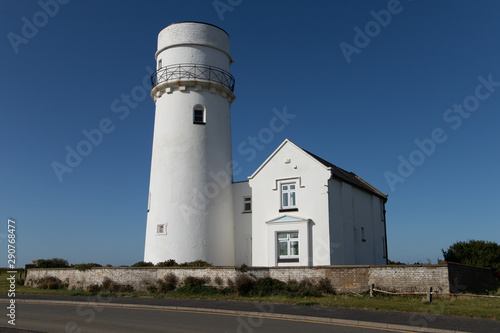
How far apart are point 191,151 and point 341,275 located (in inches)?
513

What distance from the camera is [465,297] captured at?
17078 millimetres

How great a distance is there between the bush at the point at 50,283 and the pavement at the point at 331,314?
19.8ft

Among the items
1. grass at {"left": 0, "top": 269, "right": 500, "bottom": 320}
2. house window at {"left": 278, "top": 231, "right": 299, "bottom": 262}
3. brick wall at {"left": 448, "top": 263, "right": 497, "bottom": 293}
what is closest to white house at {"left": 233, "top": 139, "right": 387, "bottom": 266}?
house window at {"left": 278, "top": 231, "right": 299, "bottom": 262}

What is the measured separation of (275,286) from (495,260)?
1806 cm

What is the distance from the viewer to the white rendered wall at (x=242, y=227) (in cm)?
2873

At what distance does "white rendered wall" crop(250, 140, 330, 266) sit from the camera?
81.5ft

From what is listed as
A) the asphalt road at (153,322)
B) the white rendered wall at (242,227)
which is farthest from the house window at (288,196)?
the asphalt road at (153,322)

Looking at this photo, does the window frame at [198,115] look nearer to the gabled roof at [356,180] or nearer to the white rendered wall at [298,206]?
the white rendered wall at [298,206]

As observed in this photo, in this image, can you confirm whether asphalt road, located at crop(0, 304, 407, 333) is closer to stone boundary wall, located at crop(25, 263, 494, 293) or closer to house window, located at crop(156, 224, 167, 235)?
stone boundary wall, located at crop(25, 263, 494, 293)

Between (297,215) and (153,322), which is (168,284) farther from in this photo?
(153,322)

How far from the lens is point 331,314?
14.8 m

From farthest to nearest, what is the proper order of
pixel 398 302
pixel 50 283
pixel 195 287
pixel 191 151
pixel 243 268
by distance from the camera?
pixel 191 151
pixel 50 283
pixel 195 287
pixel 243 268
pixel 398 302

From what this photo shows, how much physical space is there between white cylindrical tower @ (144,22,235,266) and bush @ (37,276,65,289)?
5.12 metres

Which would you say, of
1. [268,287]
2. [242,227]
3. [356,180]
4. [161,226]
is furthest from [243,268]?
[356,180]
